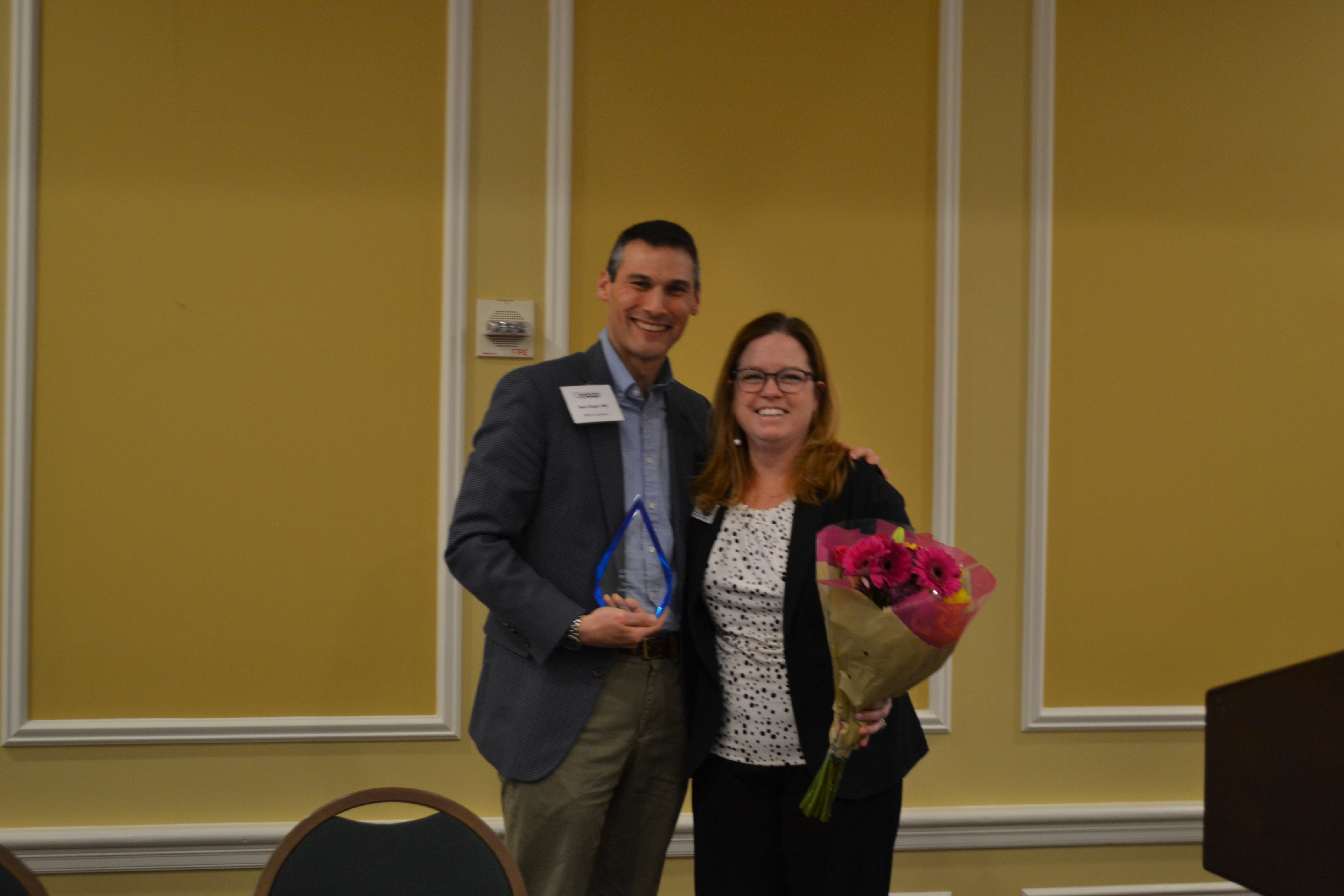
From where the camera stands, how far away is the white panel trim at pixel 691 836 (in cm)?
228

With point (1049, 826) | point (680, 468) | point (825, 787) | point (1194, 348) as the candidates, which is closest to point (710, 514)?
point (680, 468)

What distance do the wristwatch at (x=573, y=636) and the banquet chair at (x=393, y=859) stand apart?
1.11 feet

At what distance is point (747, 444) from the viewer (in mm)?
1824

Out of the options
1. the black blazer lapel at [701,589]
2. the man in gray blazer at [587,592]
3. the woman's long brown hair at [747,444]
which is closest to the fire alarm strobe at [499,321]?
the man in gray blazer at [587,592]

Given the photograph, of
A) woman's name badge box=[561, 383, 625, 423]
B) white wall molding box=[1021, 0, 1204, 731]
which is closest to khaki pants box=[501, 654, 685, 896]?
woman's name badge box=[561, 383, 625, 423]

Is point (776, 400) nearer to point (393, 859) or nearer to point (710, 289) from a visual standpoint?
point (710, 289)

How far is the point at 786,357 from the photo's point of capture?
5.70 ft

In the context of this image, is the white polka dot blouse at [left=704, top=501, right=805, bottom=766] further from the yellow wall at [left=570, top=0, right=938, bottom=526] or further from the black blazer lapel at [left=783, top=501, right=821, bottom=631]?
the yellow wall at [left=570, top=0, right=938, bottom=526]

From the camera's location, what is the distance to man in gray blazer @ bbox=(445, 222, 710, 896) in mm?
1680

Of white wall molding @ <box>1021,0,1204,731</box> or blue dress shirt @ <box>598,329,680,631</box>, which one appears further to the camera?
white wall molding @ <box>1021,0,1204,731</box>

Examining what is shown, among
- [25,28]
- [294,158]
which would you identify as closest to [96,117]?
[25,28]

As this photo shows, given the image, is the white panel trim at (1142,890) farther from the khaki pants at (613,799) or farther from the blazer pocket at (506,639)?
Answer: the blazer pocket at (506,639)

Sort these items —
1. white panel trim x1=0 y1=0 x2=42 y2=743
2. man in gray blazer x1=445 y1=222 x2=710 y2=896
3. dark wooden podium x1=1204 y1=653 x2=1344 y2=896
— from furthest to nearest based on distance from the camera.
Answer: white panel trim x1=0 y1=0 x2=42 y2=743
man in gray blazer x1=445 y1=222 x2=710 y2=896
dark wooden podium x1=1204 y1=653 x2=1344 y2=896

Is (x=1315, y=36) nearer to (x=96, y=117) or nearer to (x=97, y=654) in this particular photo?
(x=96, y=117)
